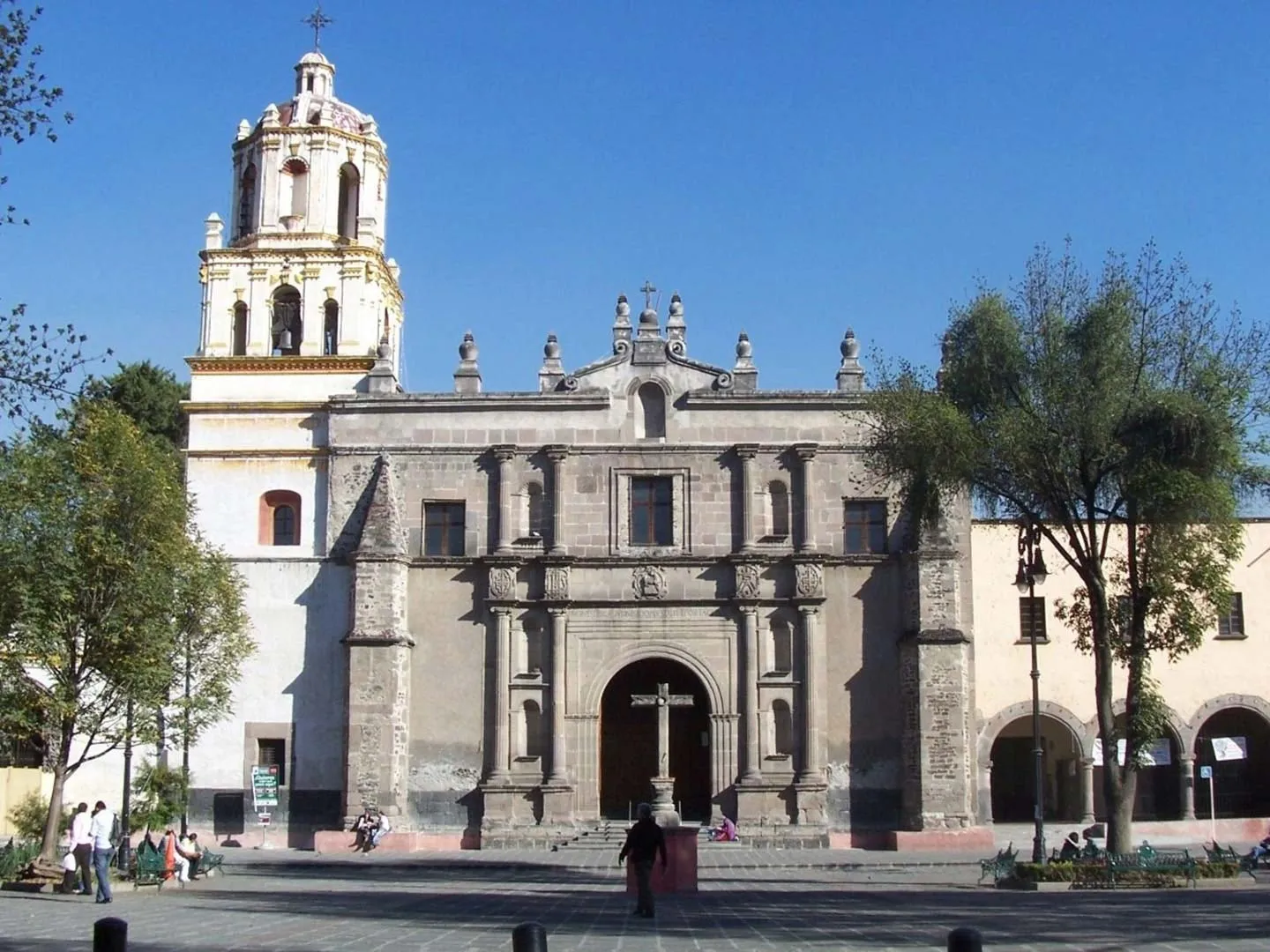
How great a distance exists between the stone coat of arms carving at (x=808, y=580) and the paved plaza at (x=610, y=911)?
288 inches

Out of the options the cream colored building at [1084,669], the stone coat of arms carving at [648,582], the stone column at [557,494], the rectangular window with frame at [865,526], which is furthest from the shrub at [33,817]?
the cream colored building at [1084,669]

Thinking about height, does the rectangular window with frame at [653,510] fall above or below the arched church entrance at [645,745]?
above

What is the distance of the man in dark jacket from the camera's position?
69.4ft

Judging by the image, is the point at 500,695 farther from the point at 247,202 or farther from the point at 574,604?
the point at 247,202

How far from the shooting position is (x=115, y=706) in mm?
29359

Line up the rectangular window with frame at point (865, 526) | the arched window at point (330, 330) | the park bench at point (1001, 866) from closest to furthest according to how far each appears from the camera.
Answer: the park bench at point (1001, 866) < the rectangular window with frame at point (865, 526) < the arched window at point (330, 330)

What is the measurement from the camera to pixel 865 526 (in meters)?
40.6

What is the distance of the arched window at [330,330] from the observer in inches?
1705

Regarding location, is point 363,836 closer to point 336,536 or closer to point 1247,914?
point 336,536

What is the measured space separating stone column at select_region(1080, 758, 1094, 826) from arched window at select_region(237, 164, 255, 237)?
26356 millimetres

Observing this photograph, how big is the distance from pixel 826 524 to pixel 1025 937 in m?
22.7

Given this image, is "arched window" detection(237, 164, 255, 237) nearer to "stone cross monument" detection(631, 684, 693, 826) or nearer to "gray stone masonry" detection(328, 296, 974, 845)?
"gray stone masonry" detection(328, 296, 974, 845)

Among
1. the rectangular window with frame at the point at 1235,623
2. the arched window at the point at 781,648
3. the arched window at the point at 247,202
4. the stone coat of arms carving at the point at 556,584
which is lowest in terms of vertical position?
the arched window at the point at 781,648

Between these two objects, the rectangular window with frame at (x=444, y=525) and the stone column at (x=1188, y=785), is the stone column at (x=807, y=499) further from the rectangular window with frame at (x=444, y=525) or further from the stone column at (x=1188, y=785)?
the stone column at (x=1188, y=785)
